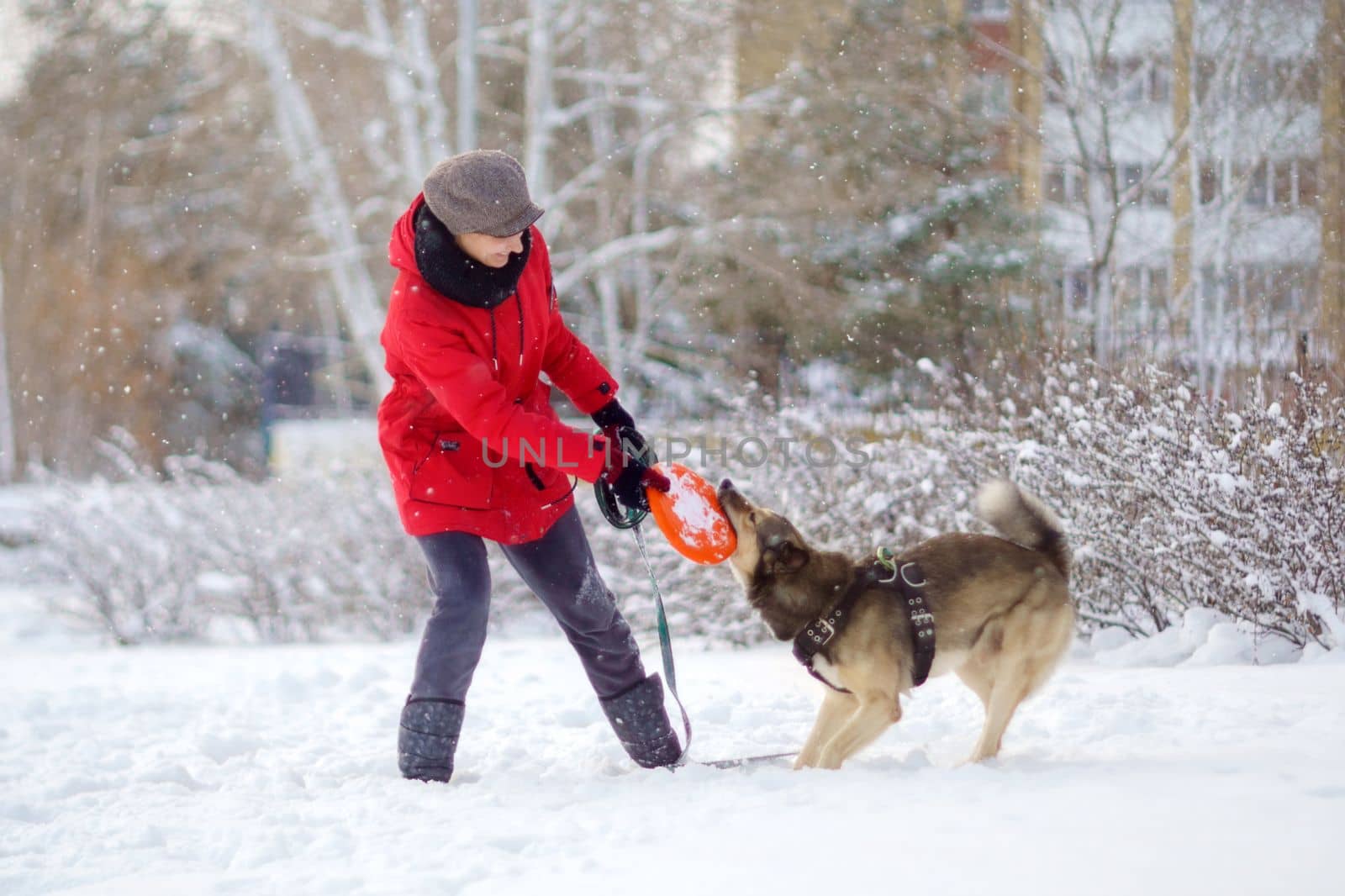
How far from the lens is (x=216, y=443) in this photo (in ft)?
83.8

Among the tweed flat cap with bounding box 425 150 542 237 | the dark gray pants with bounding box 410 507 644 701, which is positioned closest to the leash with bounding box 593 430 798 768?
the dark gray pants with bounding box 410 507 644 701

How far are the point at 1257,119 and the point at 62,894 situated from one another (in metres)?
15.2

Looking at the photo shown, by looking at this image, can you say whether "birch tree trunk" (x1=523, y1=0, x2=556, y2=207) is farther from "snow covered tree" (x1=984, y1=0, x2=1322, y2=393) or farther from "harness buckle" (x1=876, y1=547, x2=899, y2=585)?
"harness buckle" (x1=876, y1=547, x2=899, y2=585)

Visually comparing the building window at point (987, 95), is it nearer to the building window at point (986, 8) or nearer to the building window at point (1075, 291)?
the building window at point (1075, 291)

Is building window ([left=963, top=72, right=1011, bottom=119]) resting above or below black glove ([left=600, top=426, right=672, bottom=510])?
above

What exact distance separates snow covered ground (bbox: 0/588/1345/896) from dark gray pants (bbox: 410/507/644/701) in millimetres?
341

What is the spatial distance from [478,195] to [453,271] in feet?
0.78

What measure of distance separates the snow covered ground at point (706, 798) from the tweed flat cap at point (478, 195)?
172cm

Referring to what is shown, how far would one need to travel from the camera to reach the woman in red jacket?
337 centimetres

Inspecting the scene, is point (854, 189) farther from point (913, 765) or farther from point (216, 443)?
point (216, 443)

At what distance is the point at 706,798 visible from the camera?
3264 millimetres

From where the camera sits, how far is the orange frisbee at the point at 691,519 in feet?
11.8

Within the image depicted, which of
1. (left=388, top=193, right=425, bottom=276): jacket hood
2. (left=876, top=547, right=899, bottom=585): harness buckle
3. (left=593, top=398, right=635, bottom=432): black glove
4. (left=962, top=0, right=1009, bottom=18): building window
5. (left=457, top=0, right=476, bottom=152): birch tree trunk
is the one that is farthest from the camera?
(left=962, top=0, right=1009, bottom=18): building window

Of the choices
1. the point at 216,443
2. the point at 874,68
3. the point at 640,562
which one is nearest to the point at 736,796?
the point at 640,562
